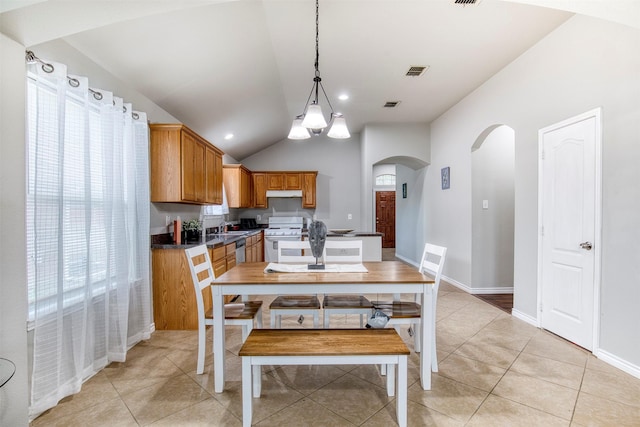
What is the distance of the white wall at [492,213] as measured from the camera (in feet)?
13.9

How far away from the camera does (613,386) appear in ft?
6.62

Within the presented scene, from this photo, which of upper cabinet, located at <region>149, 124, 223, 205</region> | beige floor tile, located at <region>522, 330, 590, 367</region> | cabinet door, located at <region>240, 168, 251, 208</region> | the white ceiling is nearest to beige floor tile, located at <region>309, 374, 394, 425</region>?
beige floor tile, located at <region>522, 330, 590, 367</region>

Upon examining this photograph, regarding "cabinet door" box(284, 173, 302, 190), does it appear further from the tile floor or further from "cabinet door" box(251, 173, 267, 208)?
the tile floor

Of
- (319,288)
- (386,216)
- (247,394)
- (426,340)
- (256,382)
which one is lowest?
(256,382)

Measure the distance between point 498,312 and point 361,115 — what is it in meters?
3.68

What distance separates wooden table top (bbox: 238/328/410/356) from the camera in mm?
1602

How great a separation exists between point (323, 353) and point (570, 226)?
2579 mm

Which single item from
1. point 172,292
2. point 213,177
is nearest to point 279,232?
point 213,177

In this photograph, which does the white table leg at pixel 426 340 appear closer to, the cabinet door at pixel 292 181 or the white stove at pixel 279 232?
the white stove at pixel 279 232

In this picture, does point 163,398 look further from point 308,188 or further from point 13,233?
point 308,188

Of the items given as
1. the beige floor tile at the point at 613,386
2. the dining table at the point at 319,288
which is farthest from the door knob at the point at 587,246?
the dining table at the point at 319,288

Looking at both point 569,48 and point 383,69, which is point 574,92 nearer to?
point 569,48

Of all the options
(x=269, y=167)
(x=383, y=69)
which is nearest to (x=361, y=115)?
(x=383, y=69)

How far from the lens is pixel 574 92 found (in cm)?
264
